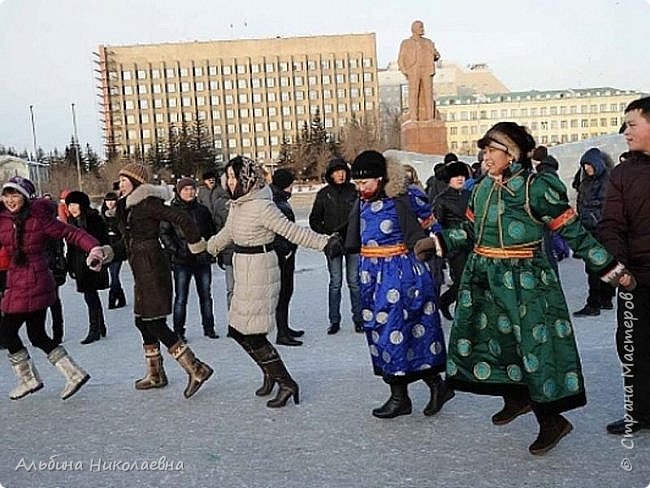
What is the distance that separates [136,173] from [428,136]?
14.3 m

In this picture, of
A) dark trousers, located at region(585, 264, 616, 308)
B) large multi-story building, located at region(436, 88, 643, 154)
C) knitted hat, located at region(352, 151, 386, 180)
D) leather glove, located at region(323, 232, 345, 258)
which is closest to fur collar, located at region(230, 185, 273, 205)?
leather glove, located at region(323, 232, 345, 258)

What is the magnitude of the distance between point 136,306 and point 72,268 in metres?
2.78

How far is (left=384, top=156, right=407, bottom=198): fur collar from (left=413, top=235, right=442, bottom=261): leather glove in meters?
0.37

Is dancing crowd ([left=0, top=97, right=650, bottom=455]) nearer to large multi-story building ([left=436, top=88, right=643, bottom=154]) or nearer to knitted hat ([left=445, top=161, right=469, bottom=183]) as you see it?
knitted hat ([left=445, top=161, right=469, bottom=183])

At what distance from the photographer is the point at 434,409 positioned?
4586mm

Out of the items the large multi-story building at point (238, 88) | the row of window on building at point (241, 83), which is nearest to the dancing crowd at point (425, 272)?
the large multi-story building at point (238, 88)

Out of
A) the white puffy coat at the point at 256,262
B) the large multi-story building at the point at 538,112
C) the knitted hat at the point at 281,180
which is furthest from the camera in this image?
the large multi-story building at the point at 538,112

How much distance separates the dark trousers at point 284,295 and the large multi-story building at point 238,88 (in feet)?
313

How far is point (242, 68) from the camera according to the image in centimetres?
10344

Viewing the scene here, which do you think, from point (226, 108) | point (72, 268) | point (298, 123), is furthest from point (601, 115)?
point (72, 268)

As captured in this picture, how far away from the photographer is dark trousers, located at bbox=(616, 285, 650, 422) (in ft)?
13.4

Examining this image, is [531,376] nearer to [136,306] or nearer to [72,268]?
[136,306]

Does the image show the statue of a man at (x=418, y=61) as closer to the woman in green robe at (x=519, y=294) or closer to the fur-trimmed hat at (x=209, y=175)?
the fur-trimmed hat at (x=209, y=175)

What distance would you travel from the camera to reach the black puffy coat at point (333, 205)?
23.1 ft
